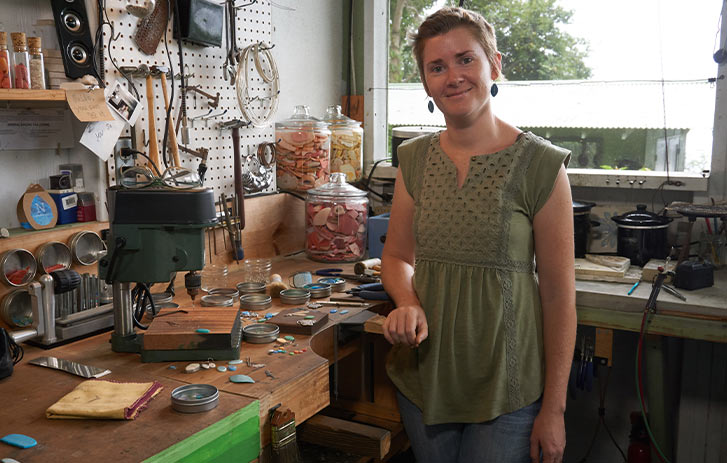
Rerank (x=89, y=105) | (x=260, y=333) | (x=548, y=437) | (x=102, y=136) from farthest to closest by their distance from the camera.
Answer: (x=102, y=136) → (x=89, y=105) → (x=260, y=333) → (x=548, y=437)

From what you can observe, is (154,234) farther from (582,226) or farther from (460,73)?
(582,226)

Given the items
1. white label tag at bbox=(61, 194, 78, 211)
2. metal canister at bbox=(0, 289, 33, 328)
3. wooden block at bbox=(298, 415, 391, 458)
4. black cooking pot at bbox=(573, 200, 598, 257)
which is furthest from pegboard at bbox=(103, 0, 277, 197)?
black cooking pot at bbox=(573, 200, 598, 257)

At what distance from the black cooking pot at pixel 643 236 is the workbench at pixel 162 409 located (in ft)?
4.43

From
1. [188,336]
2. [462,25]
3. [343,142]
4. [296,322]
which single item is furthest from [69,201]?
[343,142]

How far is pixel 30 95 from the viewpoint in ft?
5.13

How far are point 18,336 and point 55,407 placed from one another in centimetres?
42

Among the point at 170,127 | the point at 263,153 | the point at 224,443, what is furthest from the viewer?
the point at 263,153

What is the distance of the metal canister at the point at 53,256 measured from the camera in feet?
5.63

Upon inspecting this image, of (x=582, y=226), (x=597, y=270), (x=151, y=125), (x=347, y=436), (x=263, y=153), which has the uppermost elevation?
(x=151, y=125)

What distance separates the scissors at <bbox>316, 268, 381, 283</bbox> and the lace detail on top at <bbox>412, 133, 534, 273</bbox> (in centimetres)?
71

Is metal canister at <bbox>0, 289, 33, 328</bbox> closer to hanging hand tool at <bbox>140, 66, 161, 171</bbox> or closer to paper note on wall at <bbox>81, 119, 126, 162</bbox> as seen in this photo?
paper note on wall at <bbox>81, 119, 126, 162</bbox>

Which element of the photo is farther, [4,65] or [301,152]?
[301,152]

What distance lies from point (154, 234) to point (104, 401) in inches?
16.7

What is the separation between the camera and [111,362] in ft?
4.86
